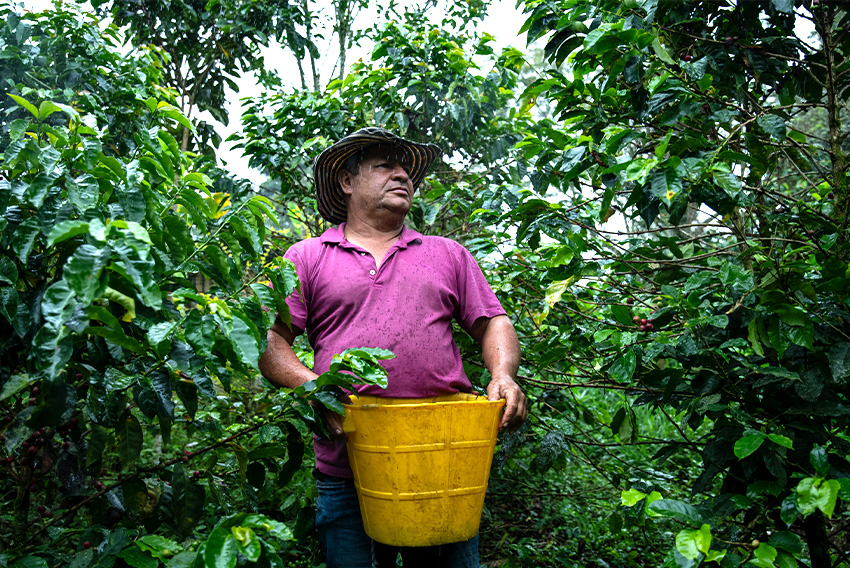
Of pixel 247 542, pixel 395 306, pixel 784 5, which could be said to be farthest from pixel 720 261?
pixel 247 542

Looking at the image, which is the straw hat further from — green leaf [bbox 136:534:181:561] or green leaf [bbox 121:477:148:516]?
green leaf [bbox 136:534:181:561]

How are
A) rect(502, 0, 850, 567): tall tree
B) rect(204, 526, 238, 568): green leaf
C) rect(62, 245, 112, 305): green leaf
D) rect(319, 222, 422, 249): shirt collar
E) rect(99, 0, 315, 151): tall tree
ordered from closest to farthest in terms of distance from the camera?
rect(62, 245, 112, 305): green leaf, rect(204, 526, 238, 568): green leaf, rect(502, 0, 850, 567): tall tree, rect(319, 222, 422, 249): shirt collar, rect(99, 0, 315, 151): tall tree

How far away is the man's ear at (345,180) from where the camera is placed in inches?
84.6

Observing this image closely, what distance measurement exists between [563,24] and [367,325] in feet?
3.52

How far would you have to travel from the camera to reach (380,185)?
2051 millimetres

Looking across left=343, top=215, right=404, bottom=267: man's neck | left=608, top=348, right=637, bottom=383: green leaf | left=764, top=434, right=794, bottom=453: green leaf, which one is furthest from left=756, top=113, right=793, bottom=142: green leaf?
left=343, top=215, right=404, bottom=267: man's neck

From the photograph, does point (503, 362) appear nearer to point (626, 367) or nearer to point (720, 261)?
point (626, 367)

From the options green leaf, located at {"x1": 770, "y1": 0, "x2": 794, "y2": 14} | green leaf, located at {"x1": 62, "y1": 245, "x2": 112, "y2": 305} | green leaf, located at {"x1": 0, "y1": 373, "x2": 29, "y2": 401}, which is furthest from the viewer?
green leaf, located at {"x1": 770, "y1": 0, "x2": 794, "y2": 14}

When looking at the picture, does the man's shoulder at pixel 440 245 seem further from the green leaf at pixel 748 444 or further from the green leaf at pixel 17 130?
the green leaf at pixel 17 130

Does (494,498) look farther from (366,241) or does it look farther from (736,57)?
(736,57)

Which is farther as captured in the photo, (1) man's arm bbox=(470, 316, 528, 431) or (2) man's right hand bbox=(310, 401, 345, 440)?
(1) man's arm bbox=(470, 316, 528, 431)

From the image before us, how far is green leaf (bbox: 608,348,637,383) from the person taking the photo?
5.38 feet

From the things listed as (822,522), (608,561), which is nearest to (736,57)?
(822,522)

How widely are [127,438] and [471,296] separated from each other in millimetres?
1059
